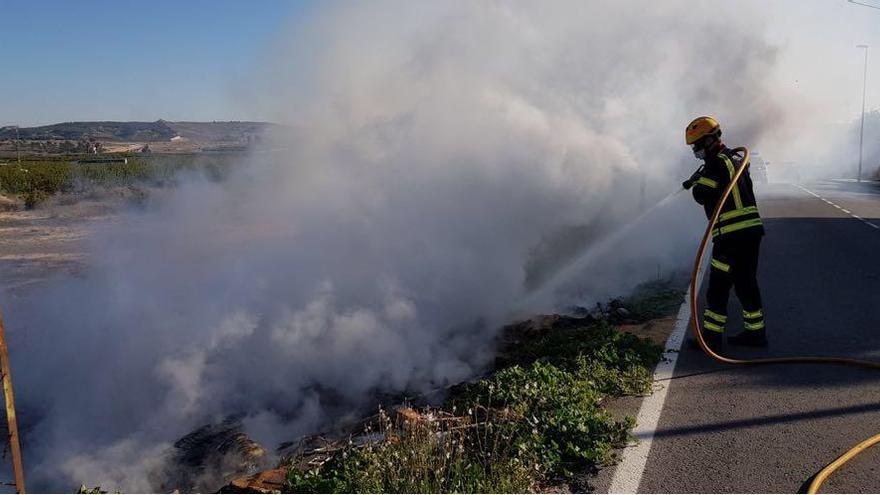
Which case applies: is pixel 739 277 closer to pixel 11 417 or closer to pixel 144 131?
pixel 11 417

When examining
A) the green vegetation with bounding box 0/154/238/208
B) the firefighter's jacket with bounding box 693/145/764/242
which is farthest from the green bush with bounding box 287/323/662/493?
the green vegetation with bounding box 0/154/238/208

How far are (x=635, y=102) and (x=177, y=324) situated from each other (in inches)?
301

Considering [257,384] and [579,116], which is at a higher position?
[579,116]

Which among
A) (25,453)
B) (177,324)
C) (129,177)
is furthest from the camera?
(129,177)

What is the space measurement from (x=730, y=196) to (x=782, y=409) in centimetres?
202

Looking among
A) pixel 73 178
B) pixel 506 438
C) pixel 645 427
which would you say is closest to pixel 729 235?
pixel 645 427

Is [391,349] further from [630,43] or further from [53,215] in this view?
[53,215]

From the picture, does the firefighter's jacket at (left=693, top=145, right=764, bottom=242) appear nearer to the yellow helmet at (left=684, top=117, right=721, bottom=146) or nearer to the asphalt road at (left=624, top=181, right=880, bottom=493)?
the yellow helmet at (left=684, top=117, right=721, bottom=146)

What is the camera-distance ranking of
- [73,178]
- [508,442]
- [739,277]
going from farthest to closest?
[73,178], [739,277], [508,442]

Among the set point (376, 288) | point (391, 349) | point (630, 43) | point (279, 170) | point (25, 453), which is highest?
point (630, 43)

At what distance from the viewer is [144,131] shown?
28.8 meters

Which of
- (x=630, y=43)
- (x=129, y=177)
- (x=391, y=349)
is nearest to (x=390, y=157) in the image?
(x=391, y=349)

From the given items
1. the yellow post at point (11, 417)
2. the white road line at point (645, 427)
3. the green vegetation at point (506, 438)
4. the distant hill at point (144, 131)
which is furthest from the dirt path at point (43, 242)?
the white road line at point (645, 427)

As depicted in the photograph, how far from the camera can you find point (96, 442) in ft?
19.4
